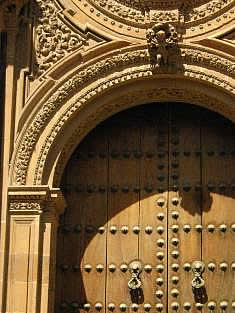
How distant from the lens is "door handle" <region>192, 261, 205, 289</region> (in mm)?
8789

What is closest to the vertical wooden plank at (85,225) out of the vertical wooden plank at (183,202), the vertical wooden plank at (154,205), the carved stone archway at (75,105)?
the carved stone archway at (75,105)

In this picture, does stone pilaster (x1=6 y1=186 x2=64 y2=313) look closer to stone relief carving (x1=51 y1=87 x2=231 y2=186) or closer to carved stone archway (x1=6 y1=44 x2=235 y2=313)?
carved stone archway (x1=6 y1=44 x2=235 y2=313)

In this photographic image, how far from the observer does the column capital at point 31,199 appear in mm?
8641

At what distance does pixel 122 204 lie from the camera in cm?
915

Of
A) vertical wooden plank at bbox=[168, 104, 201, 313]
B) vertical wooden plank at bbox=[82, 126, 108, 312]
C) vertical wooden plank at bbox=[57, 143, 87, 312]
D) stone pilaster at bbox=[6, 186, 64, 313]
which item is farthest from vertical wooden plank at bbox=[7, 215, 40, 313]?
vertical wooden plank at bbox=[168, 104, 201, 313]

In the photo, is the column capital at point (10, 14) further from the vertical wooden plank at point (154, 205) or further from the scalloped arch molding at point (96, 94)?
the vertical wooden plank at point (154, 205)

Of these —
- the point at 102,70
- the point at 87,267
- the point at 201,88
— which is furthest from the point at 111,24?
the point at 87,267

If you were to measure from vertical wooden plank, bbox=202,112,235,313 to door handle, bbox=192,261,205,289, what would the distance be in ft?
0.23

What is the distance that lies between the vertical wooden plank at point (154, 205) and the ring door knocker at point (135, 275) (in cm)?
7

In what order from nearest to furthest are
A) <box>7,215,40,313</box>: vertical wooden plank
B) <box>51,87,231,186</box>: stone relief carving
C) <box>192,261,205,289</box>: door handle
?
<box>7,215,40,313</box>: vertical wooden plank, <box>192,261,205,289</box>: door handle, <box>51,87,231,186</box>: stone relief carving

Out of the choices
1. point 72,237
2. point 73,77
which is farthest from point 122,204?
point 73,77

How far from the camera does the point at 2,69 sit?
29.9 ft

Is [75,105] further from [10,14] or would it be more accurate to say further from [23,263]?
[23,263]

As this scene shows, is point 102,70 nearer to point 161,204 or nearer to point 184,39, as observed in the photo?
point 184,39
